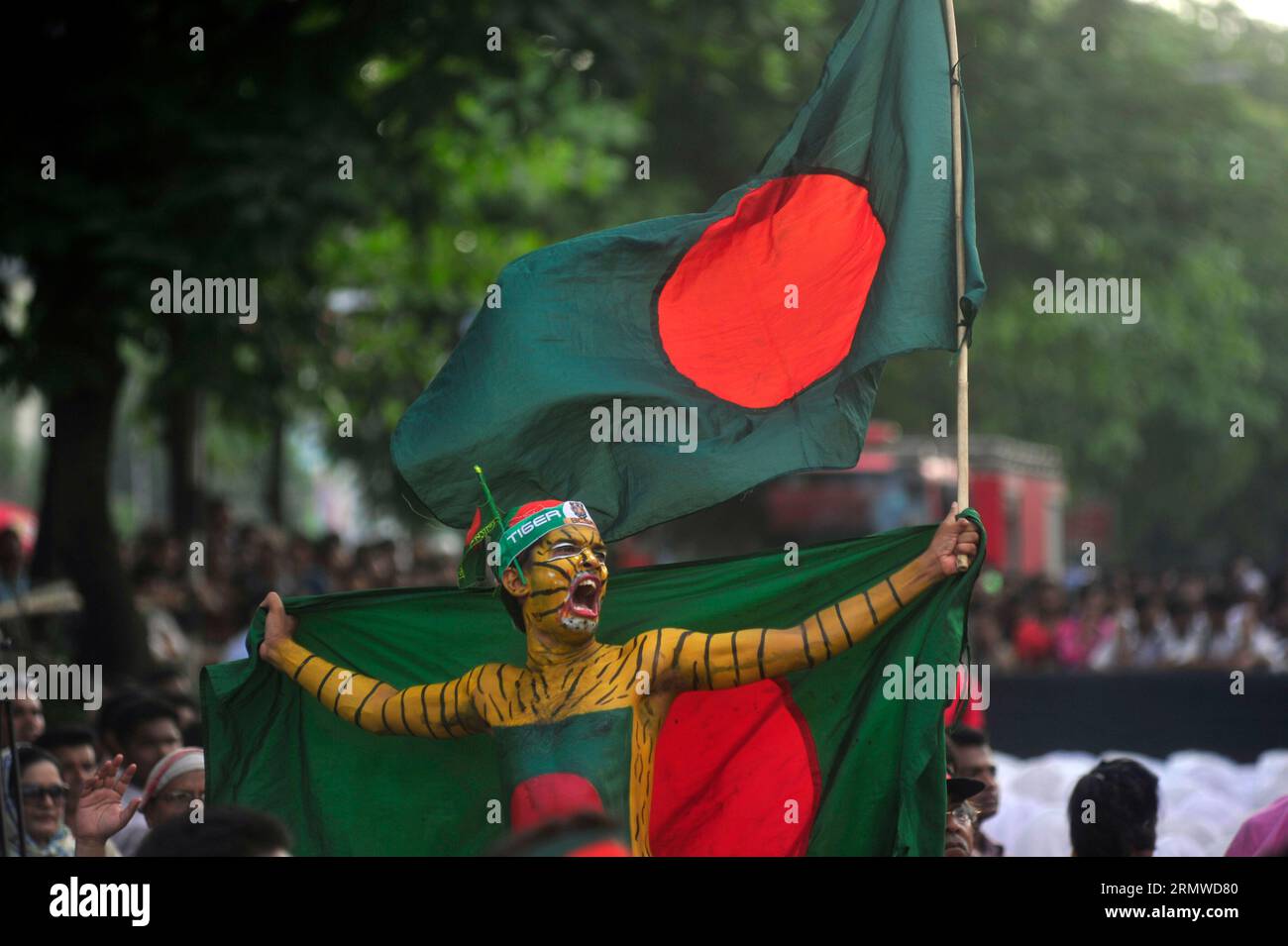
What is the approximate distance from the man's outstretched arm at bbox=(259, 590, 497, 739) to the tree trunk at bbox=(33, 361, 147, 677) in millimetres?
7234

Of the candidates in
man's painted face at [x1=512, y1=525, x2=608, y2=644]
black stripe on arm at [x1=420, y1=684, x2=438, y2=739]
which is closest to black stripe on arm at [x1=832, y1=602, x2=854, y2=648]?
man's painted face at [x1=512, y1=525, x2=608, y2=644]

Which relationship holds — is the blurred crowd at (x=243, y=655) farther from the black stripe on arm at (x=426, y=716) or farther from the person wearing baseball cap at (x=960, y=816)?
the black stripe on arm at (x=426, y=716)

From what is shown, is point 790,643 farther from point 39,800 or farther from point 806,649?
point 39,800

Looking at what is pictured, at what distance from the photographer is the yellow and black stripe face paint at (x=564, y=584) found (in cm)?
506

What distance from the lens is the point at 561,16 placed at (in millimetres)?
11172

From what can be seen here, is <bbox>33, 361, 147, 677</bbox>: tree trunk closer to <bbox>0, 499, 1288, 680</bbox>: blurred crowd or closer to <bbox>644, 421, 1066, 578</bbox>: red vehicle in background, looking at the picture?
<bbox>0, 499, 1288, 680</bbox>: blurred crowd

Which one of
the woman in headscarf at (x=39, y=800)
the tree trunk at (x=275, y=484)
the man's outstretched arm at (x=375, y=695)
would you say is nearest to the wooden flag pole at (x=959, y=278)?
the man's outstretched arm at (x=375, y=695)

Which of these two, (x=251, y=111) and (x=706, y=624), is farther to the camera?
(x=251, y=111)

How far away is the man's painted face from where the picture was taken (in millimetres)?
5059

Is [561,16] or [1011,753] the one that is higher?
[561,16]

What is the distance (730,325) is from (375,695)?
1.64m
